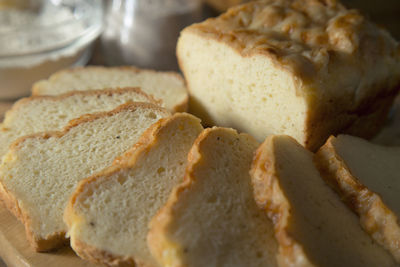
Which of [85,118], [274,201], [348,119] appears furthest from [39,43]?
[274,201]

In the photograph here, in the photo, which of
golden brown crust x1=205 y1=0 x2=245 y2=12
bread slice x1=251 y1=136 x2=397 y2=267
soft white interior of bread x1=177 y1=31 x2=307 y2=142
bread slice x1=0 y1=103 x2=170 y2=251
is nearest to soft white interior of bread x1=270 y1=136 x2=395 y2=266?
bread slice x1=251 y1=136 x2=397 y2=267

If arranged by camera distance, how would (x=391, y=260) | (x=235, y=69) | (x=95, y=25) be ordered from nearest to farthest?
(x=391, y=260) < (x=235, y=69) < (x=95, y=25)

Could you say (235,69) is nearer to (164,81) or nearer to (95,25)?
(164,81)

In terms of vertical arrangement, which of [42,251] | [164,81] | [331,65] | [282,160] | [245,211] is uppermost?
[331,65]

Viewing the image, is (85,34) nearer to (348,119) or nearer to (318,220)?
(348,119)

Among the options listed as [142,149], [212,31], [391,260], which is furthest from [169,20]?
[391,260]
